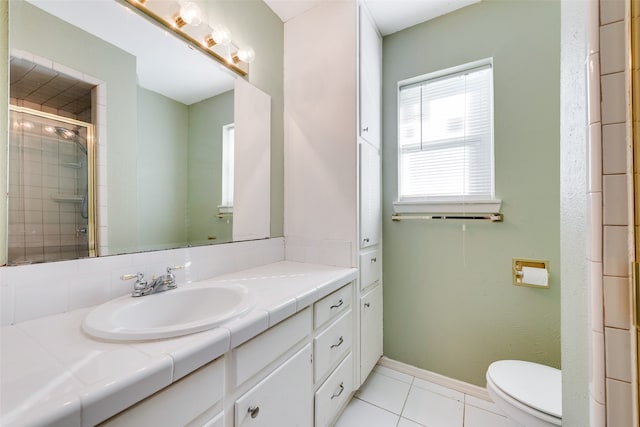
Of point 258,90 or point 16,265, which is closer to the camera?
point 16,265

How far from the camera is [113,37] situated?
99 cm

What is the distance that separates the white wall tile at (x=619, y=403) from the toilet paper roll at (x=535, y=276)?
1.12 meters

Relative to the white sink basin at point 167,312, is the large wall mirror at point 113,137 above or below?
above

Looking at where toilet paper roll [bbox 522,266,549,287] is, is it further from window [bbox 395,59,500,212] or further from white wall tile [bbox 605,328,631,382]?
white wall tile [bbox 605,328,631,382]

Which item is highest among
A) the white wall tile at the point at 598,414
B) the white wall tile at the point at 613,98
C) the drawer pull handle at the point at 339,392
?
the white wall tile at the point at 613,98

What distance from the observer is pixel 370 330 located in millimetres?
1690

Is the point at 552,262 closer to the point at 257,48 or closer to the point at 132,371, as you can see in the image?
the point at 132,371

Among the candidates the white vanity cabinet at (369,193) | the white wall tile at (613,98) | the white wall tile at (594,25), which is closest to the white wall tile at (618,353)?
the white wall tile at (613,98)

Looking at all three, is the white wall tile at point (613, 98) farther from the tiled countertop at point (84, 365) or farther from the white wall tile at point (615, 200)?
the tiled countertop at point (84, 365)

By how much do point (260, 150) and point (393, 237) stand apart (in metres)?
1.10

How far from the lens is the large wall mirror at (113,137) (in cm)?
80

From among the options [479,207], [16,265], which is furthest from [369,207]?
[16,265]

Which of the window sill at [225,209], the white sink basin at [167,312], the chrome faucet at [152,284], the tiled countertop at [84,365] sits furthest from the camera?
the window sill at [225,209]

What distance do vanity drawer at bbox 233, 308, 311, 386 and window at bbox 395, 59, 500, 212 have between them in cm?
114
